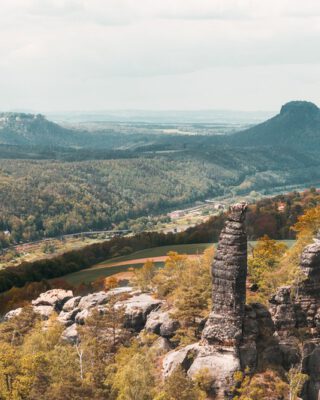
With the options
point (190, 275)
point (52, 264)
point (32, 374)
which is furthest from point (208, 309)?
point (52, 264)

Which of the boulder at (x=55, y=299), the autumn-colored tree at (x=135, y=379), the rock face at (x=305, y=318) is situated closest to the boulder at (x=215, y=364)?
the autumn-colored tree at (x=135, y=379)

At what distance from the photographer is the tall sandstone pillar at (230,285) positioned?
5262 centimetres

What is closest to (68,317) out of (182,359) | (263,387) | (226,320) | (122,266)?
(182,359)

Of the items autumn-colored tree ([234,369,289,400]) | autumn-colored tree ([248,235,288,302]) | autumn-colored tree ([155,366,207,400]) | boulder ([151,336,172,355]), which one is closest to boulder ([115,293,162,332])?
boulder ([151,336,172,355])

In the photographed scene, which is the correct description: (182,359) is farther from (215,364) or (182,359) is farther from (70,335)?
(70,335)

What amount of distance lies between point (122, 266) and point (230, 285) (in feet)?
A: 382

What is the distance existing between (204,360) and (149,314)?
2907 cm

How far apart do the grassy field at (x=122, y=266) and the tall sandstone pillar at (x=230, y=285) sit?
3858 inches

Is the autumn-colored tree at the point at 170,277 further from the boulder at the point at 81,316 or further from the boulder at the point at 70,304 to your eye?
the boulder at the point at 70,304

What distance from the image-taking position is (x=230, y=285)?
52.9 metres

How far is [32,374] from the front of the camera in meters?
58.3

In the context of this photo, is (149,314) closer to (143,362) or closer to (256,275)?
(256,275)

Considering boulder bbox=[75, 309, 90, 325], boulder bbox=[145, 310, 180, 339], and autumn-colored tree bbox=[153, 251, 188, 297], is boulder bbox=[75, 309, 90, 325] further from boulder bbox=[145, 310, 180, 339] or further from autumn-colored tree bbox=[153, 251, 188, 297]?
boulder bbox=[145, 310, 180, 339]

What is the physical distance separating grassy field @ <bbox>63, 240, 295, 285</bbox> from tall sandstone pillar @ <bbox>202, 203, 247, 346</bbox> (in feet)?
321
